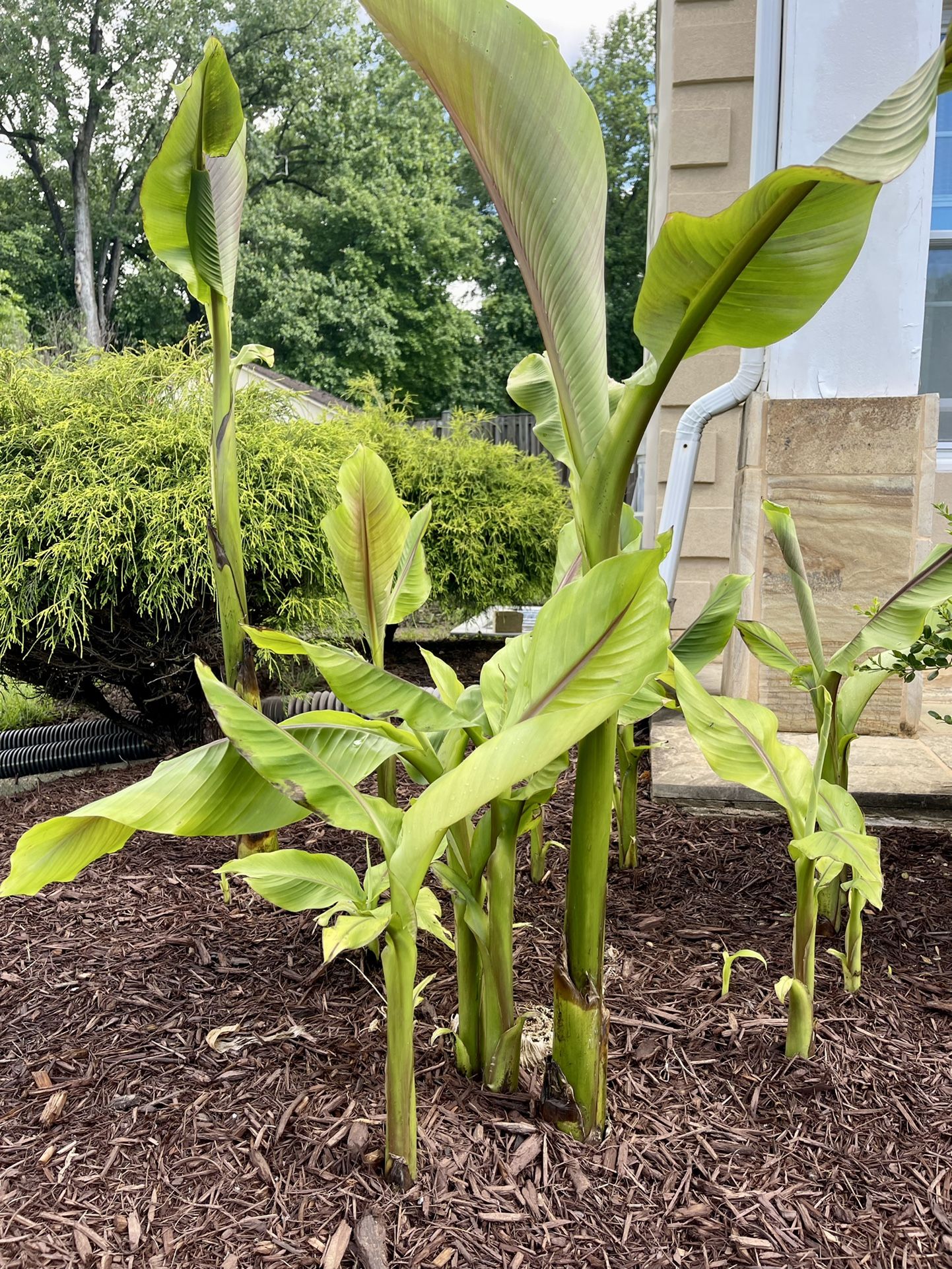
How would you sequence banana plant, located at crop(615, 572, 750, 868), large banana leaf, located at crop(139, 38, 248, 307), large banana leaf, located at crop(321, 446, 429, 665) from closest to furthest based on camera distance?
large banana leaf, located at crop(321, 446, 429, 665) → banana plant, located at crop(615, 572, 750, 868) → large banana leaf, located at crop(139, 38, 248, 307)

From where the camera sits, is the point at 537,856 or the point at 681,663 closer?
the point at 681,663

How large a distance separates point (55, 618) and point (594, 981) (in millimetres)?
2764

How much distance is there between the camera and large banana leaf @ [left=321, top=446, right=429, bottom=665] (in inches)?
65.7

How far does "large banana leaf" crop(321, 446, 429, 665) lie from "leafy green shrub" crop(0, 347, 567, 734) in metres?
1.60

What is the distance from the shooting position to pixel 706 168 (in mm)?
4496

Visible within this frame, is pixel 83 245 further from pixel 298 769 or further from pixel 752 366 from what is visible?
pixel 298 769

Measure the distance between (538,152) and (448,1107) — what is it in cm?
143

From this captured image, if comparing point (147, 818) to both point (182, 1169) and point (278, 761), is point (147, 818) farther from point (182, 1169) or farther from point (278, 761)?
point (182, 1169)

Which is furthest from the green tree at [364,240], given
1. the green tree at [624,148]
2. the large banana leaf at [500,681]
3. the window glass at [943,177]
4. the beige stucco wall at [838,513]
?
the large banana leaf at [500,681]

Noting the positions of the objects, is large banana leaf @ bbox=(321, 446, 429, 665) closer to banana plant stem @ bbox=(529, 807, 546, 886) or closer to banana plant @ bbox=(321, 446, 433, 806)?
banana plant @ bbox=(321, 446, 433, 806)

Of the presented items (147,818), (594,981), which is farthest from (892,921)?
(147,818)

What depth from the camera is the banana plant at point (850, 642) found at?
180cm

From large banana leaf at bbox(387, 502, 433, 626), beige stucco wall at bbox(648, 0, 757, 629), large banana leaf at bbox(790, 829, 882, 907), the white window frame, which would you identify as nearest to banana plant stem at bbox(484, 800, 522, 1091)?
large banana leaf at bbox(790, 829, 882, 907)

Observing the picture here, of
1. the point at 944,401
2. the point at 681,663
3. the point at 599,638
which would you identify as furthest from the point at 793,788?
the point at 944,401
